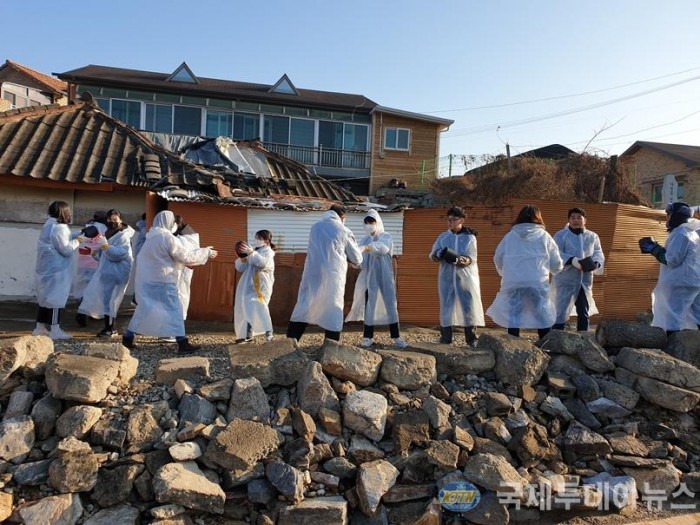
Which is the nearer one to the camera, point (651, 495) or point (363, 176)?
point (651, 495)

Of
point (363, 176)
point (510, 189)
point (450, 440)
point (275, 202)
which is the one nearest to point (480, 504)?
point (450, 440)

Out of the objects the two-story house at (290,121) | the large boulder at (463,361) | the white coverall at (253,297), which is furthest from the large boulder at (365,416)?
the two-story house at (290,121)

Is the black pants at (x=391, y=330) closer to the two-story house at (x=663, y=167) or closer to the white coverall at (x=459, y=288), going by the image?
the white coverall at (x=459, y=288)

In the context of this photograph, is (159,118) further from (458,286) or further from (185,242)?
(458,286)

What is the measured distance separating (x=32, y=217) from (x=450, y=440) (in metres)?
7.79

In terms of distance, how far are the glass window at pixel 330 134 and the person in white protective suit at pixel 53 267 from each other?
55.6 ft

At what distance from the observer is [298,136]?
22.0 meters

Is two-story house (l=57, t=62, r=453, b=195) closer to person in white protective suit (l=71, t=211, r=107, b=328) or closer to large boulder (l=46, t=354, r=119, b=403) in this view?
person in white protective suit (l=71, t=211, r=107, b=328)

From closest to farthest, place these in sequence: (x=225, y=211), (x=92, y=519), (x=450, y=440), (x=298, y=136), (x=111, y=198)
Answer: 1. (x=92, y=519)
2. (x=450, y=440)
3. (x=225, y=211)
4. (x=111, y=198)
5. (x=298, y=136)

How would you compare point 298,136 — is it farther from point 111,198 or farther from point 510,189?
point 111,198

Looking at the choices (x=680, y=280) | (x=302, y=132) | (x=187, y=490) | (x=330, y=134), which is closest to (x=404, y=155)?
(x=330, y=134)

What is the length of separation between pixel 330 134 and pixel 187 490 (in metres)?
20.4

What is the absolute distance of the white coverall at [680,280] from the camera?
5.29 metres

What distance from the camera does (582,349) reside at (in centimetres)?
448
